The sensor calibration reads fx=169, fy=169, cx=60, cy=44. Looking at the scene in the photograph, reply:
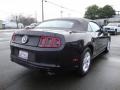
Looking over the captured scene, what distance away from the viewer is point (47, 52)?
344 centimetres

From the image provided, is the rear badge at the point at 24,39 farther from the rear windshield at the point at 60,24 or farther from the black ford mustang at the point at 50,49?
the rear windshield at the point at 60,24

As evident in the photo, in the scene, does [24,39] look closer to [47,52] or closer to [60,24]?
[47,52]

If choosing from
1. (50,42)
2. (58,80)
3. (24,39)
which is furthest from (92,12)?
(50,42)

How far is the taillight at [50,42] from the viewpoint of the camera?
137 inches

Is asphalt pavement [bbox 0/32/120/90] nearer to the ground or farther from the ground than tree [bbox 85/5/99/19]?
nearer to the ground

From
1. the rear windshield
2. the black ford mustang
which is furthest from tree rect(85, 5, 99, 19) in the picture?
the black ford mustang

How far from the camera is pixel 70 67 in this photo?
148 inches

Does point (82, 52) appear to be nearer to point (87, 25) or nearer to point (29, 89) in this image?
point (87, 25)

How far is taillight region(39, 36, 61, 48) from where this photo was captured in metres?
3.47

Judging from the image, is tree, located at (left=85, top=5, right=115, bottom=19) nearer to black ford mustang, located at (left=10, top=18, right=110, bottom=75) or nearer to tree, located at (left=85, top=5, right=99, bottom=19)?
tree, located at (left=85, top=5, right=99, bottom=19)

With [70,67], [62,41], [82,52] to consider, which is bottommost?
[70,67]

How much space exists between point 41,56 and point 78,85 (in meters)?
1.05

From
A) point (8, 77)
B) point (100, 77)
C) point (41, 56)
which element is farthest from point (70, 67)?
point (8, 77)

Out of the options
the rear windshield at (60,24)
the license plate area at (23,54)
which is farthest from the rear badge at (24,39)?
the rear windshield at (60,24)
